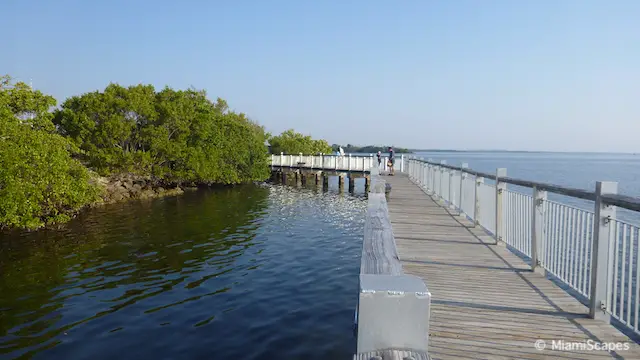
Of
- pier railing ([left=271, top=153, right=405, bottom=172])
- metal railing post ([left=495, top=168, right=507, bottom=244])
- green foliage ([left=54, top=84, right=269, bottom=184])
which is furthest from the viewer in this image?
pier railing ([left=271, top=153, right=405, bottom=172])

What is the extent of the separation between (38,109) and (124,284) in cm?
1156

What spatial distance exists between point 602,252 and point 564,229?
1.38 m

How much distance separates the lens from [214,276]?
10086 millimetres

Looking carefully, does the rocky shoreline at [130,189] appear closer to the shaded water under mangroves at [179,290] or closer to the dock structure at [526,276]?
the shaded water under mangroves at [179,290]

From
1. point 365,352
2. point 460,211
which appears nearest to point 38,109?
point 460,211

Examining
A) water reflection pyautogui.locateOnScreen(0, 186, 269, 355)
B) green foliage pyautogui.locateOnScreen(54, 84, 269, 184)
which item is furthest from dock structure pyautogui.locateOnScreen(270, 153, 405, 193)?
water reflection pyautogui.locateOnScreen(0, 186, 269, 355)

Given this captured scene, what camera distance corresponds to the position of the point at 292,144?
58094 mm

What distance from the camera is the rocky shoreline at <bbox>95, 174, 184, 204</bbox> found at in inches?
938

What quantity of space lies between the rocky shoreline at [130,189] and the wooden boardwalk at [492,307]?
20.8 m

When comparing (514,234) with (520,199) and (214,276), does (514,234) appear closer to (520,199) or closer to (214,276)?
(520,199)

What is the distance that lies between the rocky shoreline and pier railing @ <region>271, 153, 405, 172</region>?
12761 mm

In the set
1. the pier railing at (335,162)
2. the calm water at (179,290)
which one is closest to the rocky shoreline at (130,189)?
the calm water at (179,290)

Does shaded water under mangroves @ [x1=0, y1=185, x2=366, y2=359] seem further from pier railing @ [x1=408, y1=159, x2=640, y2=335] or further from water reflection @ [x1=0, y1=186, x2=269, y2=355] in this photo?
pier railing @ [x1=408, y1=159, x2=640, y2=335]

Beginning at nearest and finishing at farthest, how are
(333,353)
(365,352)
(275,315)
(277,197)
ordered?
(365,352), (333,353), (275,315), (277,197)
